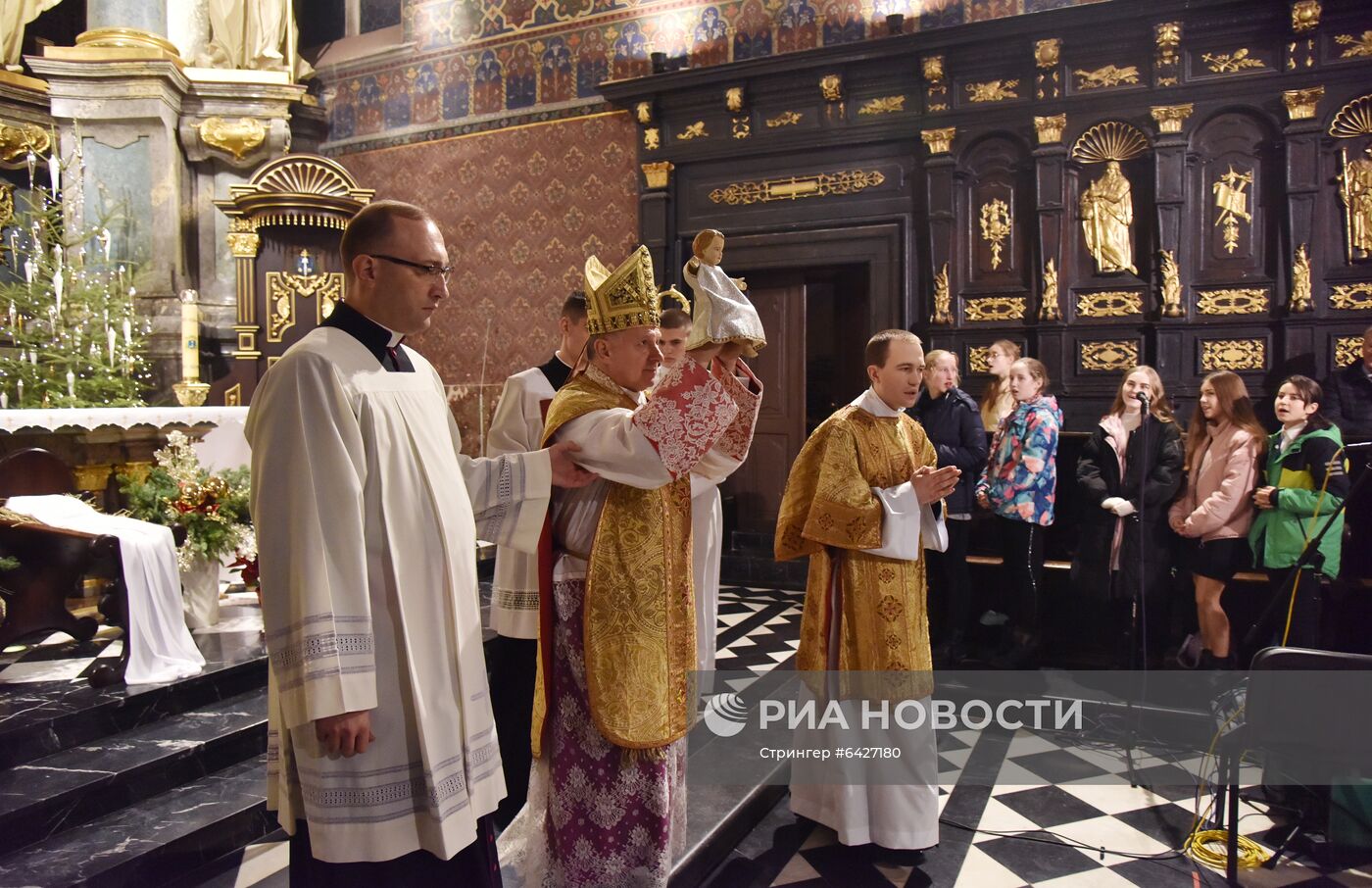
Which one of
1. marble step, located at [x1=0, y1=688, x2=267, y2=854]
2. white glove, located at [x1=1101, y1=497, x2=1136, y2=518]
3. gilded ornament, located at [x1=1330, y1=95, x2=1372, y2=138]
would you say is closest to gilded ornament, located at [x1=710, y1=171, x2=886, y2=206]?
gilded ornament, located at [x1=1330, y1=95, x2=1372, y2=138]

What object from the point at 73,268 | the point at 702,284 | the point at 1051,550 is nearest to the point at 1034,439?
the point at 1051,550

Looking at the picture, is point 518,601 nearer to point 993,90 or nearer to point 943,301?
point 943,301

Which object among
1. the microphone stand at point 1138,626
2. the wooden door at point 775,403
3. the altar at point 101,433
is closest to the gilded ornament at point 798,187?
the wooden door at point 775,403

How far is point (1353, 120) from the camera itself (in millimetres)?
6008

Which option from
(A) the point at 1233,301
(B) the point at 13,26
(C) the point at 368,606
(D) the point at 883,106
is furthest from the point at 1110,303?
(B) the point at 13,26

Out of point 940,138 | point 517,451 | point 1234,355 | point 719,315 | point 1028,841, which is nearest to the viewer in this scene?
point 719,315

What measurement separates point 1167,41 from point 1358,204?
1.77m

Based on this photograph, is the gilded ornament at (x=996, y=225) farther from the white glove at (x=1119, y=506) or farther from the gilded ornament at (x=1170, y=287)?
the white glove at (x=1119, y=506)

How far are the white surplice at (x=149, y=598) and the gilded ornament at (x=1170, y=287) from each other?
663cm

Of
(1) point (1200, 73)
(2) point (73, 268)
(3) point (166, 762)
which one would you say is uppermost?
(1) point (1200, 73)

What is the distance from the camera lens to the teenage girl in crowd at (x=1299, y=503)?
4090mm

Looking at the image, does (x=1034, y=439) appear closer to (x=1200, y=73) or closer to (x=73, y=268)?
(x=1200, y=73)

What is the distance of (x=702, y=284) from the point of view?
2.21m

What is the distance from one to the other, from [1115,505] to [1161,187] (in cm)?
314
